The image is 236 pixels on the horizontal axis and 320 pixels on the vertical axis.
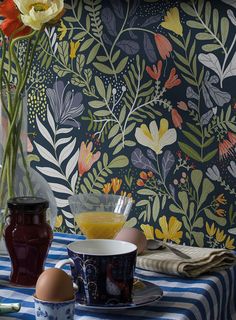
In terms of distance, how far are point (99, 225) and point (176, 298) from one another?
30 centimetres

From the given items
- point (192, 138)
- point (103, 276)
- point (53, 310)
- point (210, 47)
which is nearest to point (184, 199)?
point (192, 138)

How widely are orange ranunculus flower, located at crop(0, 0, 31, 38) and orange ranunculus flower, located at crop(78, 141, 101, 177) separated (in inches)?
18.7

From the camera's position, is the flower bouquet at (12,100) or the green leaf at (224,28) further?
the green leaf at (224,28)

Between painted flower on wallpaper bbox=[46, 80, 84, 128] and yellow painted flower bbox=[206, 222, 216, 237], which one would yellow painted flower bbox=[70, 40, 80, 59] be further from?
yellow painted flower bbox=[206, 222, 216, 237]

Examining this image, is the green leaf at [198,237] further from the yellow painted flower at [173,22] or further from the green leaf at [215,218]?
the yellow painted flower at [173,22]

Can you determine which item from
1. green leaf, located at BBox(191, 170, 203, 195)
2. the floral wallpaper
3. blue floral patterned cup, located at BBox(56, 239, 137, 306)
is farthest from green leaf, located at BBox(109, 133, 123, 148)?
blue floral patterned cup, located at BBox(56, 239, 137, 306)

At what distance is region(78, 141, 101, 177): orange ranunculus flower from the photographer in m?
1.80

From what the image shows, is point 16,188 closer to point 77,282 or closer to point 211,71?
point 77,282

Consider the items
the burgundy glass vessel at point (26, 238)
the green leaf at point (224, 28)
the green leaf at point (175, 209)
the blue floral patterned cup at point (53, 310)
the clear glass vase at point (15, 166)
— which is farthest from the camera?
the green leaf at point (175, 209)

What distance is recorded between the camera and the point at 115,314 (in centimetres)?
115

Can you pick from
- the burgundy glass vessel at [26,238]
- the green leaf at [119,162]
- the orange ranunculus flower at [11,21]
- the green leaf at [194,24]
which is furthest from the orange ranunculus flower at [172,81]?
the burgundy glass vessel at [26,238]

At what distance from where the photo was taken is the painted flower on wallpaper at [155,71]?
1.70m

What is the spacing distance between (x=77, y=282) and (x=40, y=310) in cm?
12

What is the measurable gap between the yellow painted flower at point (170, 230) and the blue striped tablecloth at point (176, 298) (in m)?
0.30
